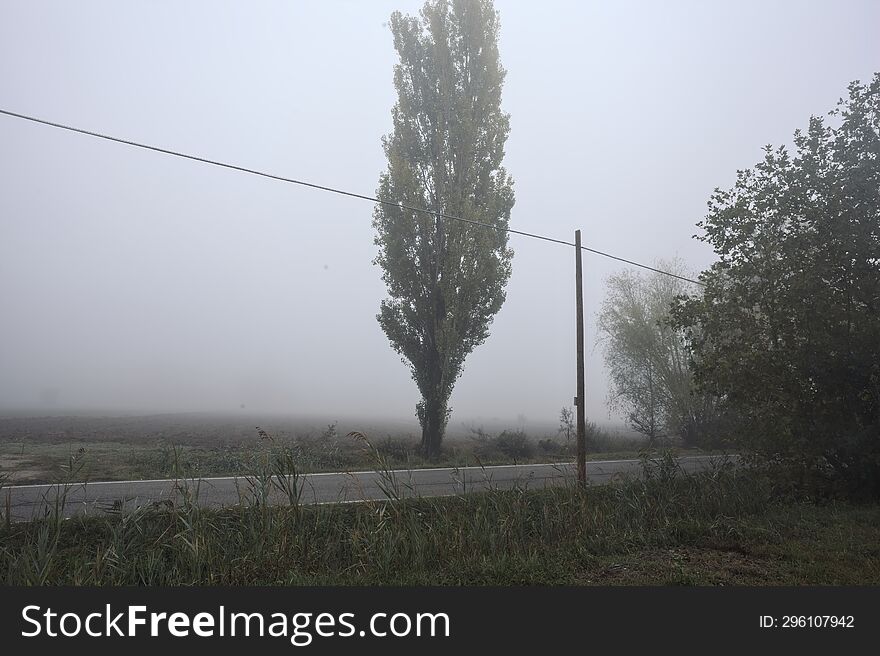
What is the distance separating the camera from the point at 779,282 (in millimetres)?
13000

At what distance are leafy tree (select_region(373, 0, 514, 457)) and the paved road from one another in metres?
4.61

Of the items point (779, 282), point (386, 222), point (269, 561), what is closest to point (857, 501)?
point (779, 282)

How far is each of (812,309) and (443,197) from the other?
1114 cm

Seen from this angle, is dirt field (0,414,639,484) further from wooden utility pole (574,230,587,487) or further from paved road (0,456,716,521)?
wooden utility pole (574,230,587,487)

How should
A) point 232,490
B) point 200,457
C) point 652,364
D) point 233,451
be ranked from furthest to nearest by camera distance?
point 652,364 < point 233,451 < point 200,457 < point 232,490

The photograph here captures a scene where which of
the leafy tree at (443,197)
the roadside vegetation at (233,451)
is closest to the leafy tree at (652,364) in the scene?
the roadside vegetation at (233,451)

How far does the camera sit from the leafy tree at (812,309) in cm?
1197

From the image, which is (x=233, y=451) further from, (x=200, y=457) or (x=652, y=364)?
(x=652, y=364)

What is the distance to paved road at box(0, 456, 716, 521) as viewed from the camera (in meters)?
7.92

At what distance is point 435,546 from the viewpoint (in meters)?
7.07

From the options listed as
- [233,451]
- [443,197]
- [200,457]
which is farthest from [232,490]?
[443,197]

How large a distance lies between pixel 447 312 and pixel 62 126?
12.1 m

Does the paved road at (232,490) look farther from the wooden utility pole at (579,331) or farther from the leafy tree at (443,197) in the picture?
the leafy tree at (443,197)

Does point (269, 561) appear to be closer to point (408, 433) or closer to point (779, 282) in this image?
point (779, 282)
